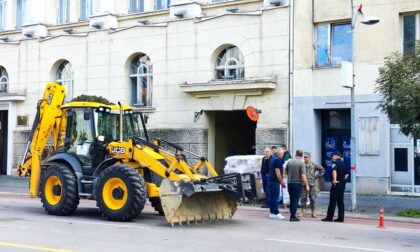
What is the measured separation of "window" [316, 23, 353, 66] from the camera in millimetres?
22188

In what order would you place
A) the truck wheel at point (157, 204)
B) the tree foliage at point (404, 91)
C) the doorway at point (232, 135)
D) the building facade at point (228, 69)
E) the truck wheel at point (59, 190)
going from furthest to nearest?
1. the doorway at point (232, 135)
2. the building facade at point (228, 69)
3. the tree foliage at point (404, 91)
4. the truck wheel at point (157, 204)
5. the truck wheel at point (59, 190)

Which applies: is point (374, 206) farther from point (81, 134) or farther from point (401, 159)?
point (81, 134)

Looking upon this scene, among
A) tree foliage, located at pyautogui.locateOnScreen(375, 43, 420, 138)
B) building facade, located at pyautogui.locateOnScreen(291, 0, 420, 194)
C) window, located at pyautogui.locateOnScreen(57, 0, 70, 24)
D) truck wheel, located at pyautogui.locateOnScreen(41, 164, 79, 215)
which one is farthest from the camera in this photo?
window, located at pyautogui.locateOnScreen(57, 0, 70, 24)

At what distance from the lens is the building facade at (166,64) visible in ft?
75.7

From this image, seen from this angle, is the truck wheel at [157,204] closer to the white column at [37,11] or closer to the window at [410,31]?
the window at [410,31]

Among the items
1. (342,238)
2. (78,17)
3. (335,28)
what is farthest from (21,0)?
(342,238)

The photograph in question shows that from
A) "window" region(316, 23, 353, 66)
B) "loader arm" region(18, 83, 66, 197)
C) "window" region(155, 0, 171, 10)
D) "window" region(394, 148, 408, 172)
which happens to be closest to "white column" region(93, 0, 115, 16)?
"window" region(155, 0, 171, 10)

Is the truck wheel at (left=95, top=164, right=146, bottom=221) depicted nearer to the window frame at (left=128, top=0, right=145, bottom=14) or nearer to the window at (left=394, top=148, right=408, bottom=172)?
the window at (left=394, top=148, right=408, bottom=172)

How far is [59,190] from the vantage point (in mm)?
14688

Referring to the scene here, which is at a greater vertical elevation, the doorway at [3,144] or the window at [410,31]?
the window at [410,31]

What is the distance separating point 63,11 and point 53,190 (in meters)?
16.8

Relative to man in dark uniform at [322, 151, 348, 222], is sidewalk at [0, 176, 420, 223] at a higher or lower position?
lower

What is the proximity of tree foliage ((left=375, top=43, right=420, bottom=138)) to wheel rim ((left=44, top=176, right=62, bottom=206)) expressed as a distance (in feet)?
29.7

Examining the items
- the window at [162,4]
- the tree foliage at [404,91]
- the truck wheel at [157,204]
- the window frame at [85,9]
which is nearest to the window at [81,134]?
the truck wheel at [157,204]
